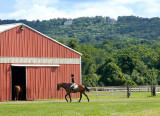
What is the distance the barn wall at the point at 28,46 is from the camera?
1484 inches

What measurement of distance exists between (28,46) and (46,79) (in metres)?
3.71

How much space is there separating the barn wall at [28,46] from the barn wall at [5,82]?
45.9 inches

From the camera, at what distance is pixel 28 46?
1548 inches

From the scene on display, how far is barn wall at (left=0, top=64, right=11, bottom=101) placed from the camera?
3722cm

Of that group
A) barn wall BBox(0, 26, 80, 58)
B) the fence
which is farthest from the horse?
the fence

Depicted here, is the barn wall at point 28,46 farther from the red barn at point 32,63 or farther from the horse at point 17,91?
the horse at point 17,91

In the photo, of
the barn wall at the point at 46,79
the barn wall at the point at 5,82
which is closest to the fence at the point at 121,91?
the barn wall at the point at 46,79

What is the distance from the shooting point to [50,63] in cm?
4106

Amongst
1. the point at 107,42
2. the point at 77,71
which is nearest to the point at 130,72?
the point at 77,71

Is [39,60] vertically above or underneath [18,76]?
above

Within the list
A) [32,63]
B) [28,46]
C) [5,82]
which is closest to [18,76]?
[32,63]

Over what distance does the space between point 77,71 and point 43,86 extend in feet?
14.9

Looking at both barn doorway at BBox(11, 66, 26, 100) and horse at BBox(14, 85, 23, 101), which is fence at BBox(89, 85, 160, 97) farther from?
horse at BBox(14, 85, 23, 101)

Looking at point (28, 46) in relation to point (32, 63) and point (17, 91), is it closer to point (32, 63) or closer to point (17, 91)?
point (32, 63)
